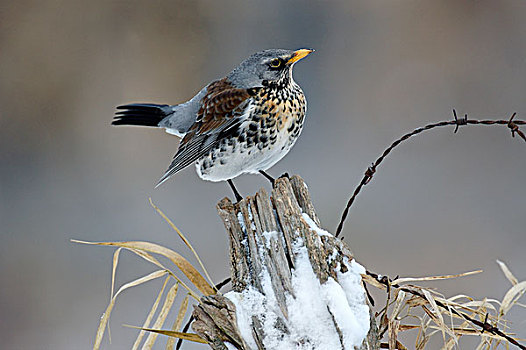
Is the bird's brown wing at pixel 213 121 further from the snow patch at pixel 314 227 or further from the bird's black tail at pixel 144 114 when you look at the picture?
the snow patch at pixel 314 227

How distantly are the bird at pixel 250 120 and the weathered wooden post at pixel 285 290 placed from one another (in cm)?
38

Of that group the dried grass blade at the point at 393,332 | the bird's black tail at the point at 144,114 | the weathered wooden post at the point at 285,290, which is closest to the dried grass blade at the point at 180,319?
the weathered wooden post at the point at 285,290

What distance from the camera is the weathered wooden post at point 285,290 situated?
0.94m

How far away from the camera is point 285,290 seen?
0.97 meters

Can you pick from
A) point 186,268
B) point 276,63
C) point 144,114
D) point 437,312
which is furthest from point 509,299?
point 144,114

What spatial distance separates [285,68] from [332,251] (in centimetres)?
62

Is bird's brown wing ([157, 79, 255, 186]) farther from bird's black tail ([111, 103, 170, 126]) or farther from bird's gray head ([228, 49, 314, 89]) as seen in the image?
bird's black tail ([111, 103, 170, 126])

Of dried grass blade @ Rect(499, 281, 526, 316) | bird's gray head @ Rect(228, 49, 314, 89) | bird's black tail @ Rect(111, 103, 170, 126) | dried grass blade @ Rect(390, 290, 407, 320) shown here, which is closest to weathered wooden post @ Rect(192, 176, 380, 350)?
dried grass blade @ Rect(390, 290, 407, 320)

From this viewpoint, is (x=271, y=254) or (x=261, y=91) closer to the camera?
(x=271, y=254)

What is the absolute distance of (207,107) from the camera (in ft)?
5.05

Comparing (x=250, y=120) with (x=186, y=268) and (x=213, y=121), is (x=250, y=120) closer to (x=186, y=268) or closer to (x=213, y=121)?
(x=213, y=121)

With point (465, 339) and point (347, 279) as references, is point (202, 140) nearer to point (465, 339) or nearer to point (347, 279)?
point (347, 279)

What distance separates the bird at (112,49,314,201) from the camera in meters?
1.43

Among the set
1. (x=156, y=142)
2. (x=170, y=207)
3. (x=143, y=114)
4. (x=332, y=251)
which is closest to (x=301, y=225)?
(x=332, y=251)
